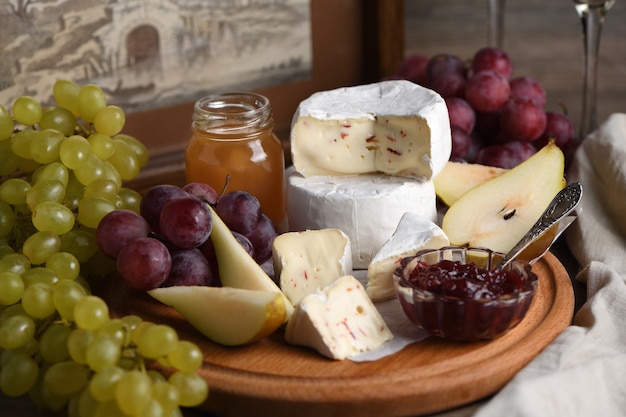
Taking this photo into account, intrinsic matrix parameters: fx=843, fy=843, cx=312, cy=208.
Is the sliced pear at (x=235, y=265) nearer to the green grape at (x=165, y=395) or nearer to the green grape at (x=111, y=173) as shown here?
the green grape at (x=111, y=173)

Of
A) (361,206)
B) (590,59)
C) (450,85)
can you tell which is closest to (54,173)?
(361,206)

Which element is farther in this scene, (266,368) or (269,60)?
(269,60)

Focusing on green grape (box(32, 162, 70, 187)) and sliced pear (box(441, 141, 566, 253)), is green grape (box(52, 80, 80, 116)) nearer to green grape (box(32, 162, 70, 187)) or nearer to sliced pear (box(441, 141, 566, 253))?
green grape (box(32, 162, 70, 187))

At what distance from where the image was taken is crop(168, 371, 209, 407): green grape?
96 cm

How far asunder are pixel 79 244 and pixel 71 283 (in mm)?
186

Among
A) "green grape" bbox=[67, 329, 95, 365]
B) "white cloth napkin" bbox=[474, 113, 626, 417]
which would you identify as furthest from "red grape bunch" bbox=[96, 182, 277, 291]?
"white cloth napkin" bbox=[474, 113, 626, 417]

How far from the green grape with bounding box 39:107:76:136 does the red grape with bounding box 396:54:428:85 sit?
78cm

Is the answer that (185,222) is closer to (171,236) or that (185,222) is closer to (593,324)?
(171,236)

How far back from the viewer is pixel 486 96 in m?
1.68

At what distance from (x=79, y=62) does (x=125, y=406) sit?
897 millimetres

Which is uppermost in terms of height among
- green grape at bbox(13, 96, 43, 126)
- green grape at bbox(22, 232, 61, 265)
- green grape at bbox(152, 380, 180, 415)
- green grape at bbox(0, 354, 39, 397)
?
green grape at bbox(13, 96, 43, 126)

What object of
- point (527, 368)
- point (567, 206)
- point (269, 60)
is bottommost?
point (527, 368)

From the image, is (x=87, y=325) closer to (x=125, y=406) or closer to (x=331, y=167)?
(x=125, y=406)

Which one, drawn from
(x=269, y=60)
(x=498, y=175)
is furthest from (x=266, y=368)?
(x=269, y=60)
